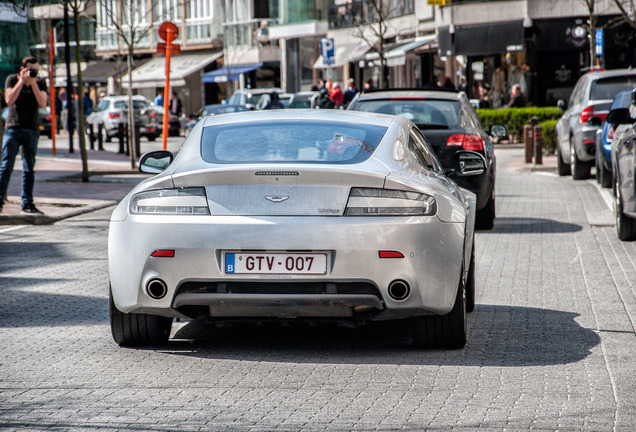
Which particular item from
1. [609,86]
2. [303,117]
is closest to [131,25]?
[609,86]

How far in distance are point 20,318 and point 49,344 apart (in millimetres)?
1028

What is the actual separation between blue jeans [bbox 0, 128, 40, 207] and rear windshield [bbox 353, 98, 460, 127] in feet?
14.5

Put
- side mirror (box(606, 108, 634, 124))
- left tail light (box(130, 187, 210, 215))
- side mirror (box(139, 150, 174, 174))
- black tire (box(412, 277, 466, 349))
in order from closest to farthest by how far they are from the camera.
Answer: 1. left tail light (box(130, 187, 210, 215))
2. black tire (box(412, 277, 466, 349))
3. side mirror (box(139, 150, 174, 174))
4. side mirror (box(606, 108, 634, 124))

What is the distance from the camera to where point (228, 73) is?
69812 millimetres

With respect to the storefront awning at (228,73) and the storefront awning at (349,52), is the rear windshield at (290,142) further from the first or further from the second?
the storefront awning at (228,73)

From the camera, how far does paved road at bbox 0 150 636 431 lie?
5031 mm

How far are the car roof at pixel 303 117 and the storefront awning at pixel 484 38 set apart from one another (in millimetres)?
38167

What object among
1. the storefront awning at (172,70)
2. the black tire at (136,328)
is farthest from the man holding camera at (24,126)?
the storefront awning at (172,70)

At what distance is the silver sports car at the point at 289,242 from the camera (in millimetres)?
6047

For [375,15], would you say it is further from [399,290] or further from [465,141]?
[399,290]

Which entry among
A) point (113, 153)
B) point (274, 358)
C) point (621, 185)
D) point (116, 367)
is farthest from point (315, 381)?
point (113, 153)

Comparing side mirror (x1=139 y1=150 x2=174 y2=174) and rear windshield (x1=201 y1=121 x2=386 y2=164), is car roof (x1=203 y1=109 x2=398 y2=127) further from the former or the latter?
side mirror (x1=139 y1=150 x2=174 y2=174)

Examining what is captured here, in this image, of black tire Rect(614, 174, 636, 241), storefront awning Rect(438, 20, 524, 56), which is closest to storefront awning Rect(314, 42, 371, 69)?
storefront awning Rect(438, 20, 524, 56)

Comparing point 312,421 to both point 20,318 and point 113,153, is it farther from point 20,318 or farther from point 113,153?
point 113,153
